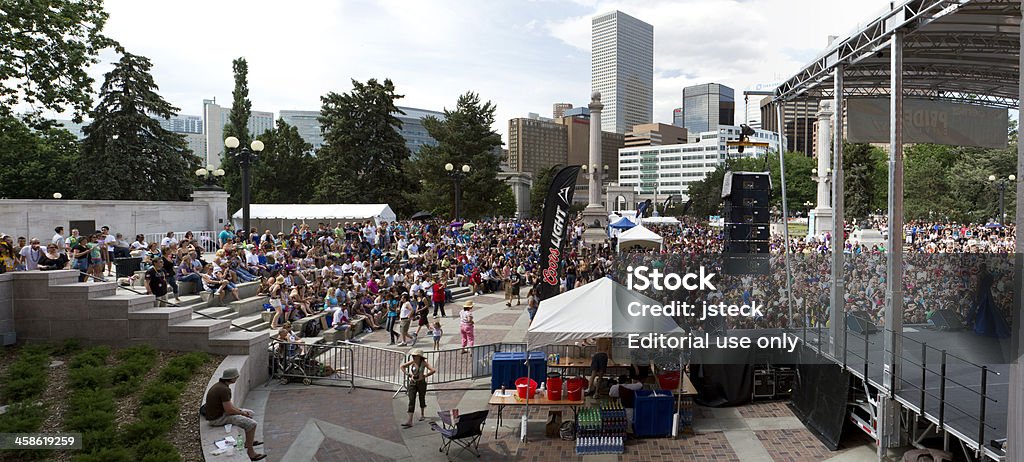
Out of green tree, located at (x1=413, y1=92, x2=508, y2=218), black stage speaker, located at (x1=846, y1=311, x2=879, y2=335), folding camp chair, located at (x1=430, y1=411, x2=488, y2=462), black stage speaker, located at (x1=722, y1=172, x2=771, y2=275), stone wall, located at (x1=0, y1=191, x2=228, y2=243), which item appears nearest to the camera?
folding camp chair, located at (x1=430, y1=411, x2=488, y2=462)

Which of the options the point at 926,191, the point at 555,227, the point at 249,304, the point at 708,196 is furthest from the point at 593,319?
the point at 708,196

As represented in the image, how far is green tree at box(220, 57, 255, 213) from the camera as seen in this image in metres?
53.2

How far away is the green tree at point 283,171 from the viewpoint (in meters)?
56.2

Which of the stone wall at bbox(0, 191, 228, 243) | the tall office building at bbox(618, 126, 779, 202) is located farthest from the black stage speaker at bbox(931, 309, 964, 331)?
the tall office building at bbox(618, 126, 779, 202)

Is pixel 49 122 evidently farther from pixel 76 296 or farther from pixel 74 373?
pixel 74 373

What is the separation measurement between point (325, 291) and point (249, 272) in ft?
7.75

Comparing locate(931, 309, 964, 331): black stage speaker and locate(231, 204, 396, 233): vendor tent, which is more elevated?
locate(231, 204, 396, 233): vendor tent

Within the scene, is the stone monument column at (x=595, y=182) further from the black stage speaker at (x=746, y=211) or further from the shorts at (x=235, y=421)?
the shorts at (x=235, y=421)

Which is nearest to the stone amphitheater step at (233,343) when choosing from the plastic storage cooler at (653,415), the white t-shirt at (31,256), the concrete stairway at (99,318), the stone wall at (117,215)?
the concrete stairway at (99,318)

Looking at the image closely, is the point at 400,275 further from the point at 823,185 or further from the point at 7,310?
the point at 823,185

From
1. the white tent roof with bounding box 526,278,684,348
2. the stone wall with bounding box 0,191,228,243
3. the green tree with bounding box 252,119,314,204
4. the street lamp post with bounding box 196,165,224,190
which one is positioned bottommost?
the white tent roof with bounding box 526,278,684,348

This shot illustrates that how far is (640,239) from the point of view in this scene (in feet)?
79.6

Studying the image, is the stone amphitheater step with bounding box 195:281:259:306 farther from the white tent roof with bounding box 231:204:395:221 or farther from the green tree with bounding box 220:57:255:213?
the green tree with bounding box 220:57:255:213

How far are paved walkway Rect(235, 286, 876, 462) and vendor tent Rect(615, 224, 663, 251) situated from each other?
1380 centimetres
